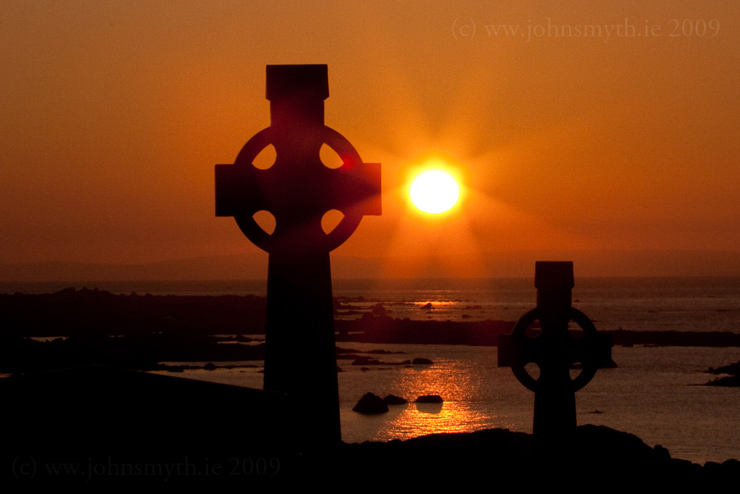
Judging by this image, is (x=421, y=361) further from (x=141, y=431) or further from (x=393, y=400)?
(x=141, y=431)

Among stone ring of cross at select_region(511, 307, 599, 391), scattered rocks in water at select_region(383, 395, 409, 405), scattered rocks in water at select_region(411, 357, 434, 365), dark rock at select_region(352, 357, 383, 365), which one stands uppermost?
stone ring of cross at select_region(511, 307, 599, 391)

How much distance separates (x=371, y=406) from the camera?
101ft

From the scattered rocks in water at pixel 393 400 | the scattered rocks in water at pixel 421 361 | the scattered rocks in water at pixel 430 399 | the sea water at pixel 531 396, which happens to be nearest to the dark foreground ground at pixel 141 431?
the sea water at pixel 531 396

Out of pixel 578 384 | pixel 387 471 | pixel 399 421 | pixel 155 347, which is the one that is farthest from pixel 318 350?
pixel 155 347

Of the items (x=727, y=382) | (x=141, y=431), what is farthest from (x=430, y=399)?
(x=141, y=431)

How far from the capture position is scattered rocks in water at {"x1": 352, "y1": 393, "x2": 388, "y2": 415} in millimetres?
30766

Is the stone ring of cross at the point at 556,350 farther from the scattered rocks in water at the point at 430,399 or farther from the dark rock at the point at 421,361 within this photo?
the dark rock at the point at 421,361

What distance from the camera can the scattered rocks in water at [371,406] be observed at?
30.8 metres

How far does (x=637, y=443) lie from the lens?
10.4 meters

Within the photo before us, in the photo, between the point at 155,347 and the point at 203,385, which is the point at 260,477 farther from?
the point at 155,347

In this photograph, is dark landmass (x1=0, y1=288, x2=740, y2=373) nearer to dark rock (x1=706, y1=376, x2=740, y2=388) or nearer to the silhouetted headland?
dark rock (x1=706, y1=376, x2=740, y2=388)

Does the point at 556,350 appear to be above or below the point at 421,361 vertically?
above

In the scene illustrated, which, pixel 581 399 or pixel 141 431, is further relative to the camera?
pixel 581 399

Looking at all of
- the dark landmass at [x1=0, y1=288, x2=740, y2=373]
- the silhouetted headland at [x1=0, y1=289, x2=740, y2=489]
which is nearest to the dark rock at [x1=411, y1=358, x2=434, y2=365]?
the dark landmass at [x1=0, y1=288, x2=740, y2=373]
